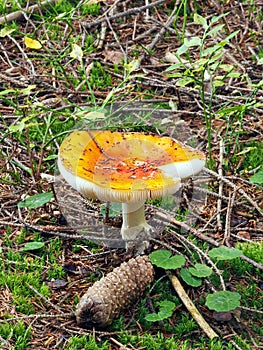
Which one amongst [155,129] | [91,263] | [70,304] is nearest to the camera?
[70,304]

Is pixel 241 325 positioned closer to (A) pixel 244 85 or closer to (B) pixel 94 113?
(B) pixel 94 113

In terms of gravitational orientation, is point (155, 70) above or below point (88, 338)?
above

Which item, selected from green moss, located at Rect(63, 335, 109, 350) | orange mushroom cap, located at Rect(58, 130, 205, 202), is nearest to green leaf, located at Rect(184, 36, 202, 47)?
orange mushroom cap, located at Rect(58, 130, 205, 202)

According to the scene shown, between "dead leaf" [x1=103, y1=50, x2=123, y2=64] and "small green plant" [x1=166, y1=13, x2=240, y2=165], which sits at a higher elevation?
"small green plant" [x1=166, y1=13, x2=240, y2=165]

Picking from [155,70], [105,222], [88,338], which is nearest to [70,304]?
[88,338]

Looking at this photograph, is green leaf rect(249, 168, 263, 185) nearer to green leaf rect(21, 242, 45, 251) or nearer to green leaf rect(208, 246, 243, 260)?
green leaf rect(208, 246, 243, 260)

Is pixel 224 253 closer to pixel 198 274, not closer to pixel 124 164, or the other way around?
pixel 198 274

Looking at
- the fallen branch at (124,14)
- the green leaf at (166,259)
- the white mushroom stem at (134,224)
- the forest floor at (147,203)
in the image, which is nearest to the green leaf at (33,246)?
the forest floor at (147,203)
